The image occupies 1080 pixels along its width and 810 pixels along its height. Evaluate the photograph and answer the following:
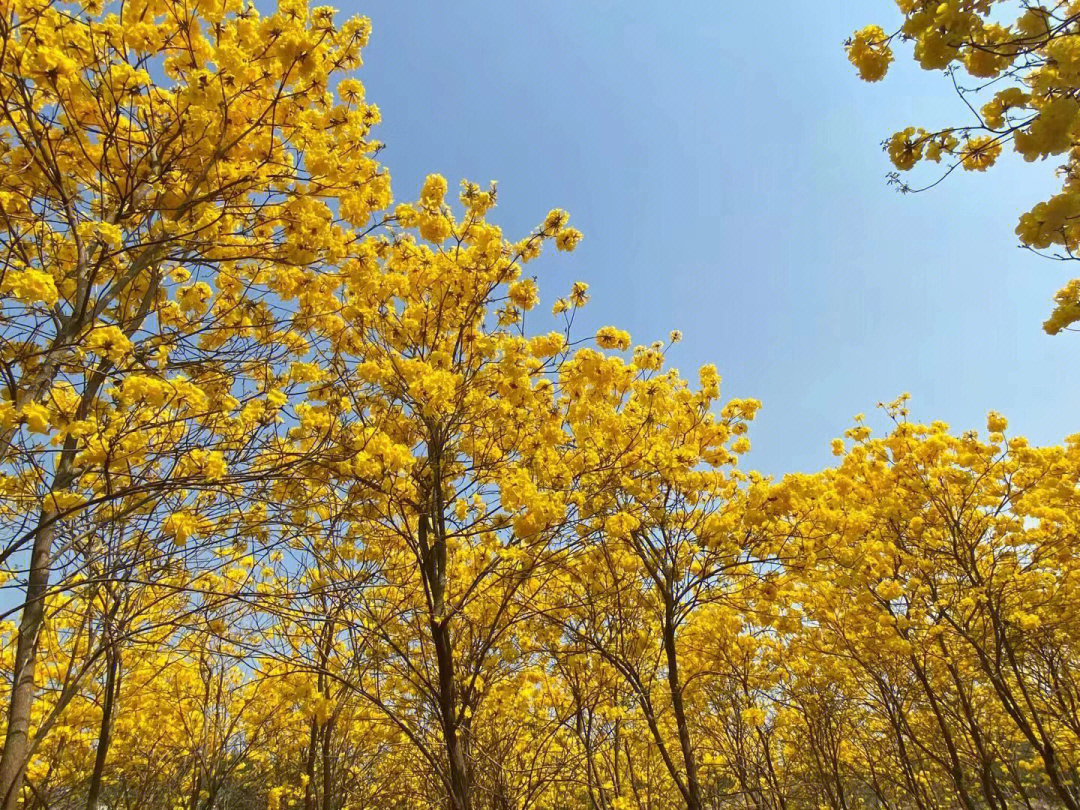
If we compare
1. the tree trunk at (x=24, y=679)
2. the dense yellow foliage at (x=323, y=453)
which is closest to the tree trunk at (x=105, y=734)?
the dense yellow foliage at (x=323, y=453)

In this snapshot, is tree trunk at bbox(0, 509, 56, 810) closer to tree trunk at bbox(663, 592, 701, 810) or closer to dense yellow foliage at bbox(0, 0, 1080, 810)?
dense yellow foliage at bbox(0, 0, 1080, 810)

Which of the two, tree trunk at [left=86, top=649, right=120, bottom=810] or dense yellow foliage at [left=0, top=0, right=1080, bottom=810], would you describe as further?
tree trunk at [left=86, top=649, right=120, bottom=810]

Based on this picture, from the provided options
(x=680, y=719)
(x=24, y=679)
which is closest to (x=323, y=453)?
(x=24, y=679)

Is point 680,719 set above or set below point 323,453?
below

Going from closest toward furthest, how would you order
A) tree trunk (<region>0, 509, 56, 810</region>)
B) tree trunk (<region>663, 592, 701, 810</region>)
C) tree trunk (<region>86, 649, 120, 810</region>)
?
tree trunk (<region>0, 509, 56, 810</region>) < tree trunk (<region>663, 592, 701, 810</region>) < tree trunk (<region>86, 649, 120, 810</region>)

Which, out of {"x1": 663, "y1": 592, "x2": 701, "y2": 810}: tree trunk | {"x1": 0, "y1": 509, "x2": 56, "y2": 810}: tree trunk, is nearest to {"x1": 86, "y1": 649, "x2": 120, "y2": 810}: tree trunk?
{"x1": 0, "y1": 509, "x2": 56, "y2": 810}: tree trunk

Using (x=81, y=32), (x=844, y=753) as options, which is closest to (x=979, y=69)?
(x=81, y=32)

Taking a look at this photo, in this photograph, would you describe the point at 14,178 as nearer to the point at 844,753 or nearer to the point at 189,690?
the point at 189,690

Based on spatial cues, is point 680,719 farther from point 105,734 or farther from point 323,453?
point 105,734

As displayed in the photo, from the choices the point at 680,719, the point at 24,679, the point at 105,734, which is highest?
the point at 24,679

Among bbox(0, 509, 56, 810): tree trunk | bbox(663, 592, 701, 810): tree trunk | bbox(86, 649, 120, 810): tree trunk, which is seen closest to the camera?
bbox(0, 509, 56, 810): tree trunk

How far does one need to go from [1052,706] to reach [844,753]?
390cm

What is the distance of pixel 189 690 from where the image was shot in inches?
254

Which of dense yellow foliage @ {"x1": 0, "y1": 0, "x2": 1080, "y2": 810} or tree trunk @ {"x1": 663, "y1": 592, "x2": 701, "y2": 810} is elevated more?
dense yellow foliage @ {"x1": 0, "y1": 0, "x2": 1080, "y2": 810}
